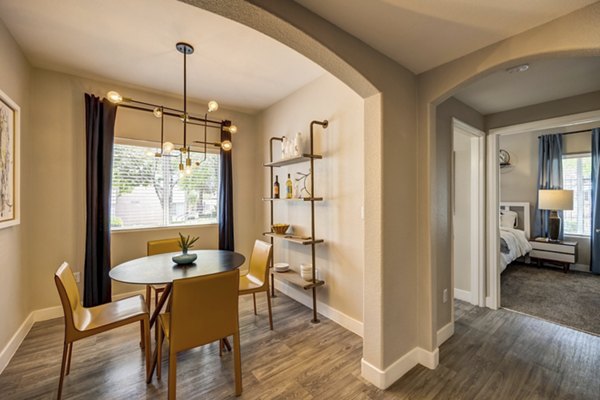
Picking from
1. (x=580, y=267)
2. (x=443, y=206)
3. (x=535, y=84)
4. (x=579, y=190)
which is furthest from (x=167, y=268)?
(x=579, y=190)

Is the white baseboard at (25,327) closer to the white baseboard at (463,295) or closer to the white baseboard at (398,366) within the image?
the white baseboard at (398,366)

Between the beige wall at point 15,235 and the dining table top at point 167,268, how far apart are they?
2.83 feet

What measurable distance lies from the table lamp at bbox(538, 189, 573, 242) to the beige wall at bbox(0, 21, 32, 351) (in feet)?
24.1

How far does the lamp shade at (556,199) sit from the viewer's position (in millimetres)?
4383

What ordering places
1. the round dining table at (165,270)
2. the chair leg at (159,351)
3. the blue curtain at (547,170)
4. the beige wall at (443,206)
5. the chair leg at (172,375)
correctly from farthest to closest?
the blue curtain at (547,170)
the beige wall at (443,206)
the round dining table at (165,270)
the chair leg at (159,351)
the chair leg at (172,375)

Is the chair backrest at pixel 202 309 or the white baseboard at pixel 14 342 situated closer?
the chair backrest at pixel 202 309

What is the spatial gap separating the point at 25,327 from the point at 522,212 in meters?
7.95

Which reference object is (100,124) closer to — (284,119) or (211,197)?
(211,197)

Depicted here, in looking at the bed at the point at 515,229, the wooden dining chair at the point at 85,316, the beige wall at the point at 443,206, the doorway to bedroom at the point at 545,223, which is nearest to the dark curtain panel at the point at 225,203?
the wooden dining chair at the point at 85,316

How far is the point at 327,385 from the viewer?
182cm

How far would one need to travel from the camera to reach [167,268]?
2.11m

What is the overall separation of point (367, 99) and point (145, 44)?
2.02 meters

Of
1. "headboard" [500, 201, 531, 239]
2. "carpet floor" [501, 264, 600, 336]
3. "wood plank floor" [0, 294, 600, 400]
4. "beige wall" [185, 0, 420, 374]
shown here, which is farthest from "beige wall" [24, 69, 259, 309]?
"headboard" [500, 201, 531, 239]

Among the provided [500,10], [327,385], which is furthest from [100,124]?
[500,10]
